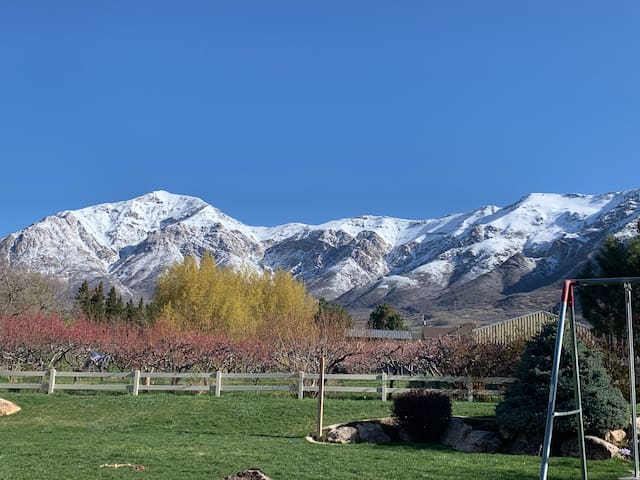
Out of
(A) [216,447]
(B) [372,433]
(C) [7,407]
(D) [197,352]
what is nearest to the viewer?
(A) [216,447]

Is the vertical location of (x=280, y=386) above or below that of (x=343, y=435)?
above

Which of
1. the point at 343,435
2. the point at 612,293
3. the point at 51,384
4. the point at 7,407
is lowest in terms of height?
the point at 7,407

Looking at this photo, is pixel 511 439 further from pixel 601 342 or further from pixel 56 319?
pixel 56 319

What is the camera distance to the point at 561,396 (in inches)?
459

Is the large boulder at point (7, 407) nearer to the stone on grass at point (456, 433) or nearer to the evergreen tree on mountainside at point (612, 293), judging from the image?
the stone on grass at point (456, 433)

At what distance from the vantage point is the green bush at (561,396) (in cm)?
1125

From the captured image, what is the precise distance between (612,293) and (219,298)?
3215 cm

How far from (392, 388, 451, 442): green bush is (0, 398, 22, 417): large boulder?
1100 centimetres

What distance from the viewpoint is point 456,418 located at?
13.3 meters

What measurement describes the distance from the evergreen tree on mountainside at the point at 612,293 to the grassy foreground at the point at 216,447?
7.02m

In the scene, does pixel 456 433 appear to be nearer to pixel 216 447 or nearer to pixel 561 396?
pixel 561 396

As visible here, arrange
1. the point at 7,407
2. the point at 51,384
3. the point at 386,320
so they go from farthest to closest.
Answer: the point at 386,320, the point at 51,384, the point at 7,407

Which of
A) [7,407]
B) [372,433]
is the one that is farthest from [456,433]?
[7,407]

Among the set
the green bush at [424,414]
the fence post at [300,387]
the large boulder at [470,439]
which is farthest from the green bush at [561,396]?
the fence post at [300,387]
